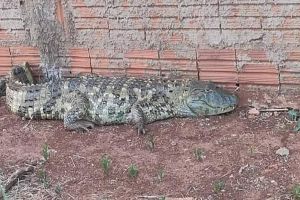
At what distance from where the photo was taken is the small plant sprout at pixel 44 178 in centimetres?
508

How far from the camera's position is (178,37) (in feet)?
20.5

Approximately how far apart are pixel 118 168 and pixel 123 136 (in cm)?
73

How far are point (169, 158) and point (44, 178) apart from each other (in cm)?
106

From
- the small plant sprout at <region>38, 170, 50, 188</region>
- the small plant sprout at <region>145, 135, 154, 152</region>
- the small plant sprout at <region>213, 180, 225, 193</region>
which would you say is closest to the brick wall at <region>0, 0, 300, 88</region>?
the small plant sprout at <region>145, 135, 154, 152</region>

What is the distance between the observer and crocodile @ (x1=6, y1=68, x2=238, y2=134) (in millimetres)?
6160

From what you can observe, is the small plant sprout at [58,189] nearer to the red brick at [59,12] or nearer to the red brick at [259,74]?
the red brick at [259,74]

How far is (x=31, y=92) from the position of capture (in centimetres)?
663

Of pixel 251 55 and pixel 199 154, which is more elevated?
pixel 251 55

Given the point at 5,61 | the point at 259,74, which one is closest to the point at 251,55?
the point at 259,74

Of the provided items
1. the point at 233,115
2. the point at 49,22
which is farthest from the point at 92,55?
the point at 233,115

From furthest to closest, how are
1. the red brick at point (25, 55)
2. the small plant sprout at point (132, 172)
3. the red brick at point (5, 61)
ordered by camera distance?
the red brick at point (5, 61) → the red brick at point (25, 55) → the small plant sprout at point (132, 172)

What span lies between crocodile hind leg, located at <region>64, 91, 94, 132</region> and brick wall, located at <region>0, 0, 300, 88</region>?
522mm

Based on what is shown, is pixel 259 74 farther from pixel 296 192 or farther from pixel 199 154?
pixel 296 192

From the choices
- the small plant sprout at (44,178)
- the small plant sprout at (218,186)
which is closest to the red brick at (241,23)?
the small plant sprout at (218,186)
